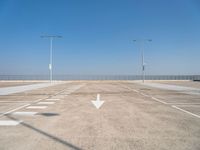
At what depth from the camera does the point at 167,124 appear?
18.2 feet

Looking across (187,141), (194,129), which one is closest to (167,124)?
(194,129)

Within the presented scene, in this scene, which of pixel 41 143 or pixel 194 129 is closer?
pixel 41 143

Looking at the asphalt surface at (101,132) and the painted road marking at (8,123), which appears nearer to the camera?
the asphalt surface at (101,132)

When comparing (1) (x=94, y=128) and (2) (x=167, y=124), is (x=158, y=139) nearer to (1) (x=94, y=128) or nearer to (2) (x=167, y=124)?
(2) (x=167, y=124)

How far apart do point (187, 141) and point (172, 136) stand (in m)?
0.40

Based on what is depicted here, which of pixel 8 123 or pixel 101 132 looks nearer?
pixel 101 132

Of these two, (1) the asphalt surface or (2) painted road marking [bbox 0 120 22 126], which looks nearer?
(1) the asphalt surface

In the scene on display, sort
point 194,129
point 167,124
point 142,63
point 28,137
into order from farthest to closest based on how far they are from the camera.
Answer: point 142,63
point 167,124
point 194,129
point 28,137

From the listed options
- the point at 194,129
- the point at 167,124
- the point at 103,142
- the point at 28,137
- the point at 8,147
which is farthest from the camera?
the point at 167,124

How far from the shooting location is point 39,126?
531 cm

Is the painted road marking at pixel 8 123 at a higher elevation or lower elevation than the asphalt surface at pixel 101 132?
higher

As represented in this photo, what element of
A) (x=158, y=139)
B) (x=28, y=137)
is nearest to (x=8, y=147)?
(x=28, y=137)

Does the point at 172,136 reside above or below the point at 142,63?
below

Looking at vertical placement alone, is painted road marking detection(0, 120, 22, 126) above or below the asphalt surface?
above
